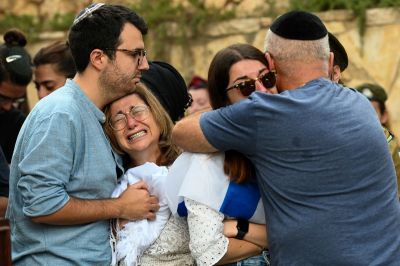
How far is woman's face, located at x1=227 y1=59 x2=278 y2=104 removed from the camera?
3.56 m

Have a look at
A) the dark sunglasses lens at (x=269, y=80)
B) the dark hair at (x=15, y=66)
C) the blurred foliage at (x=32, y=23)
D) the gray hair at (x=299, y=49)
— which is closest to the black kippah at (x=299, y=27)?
the gray hair at (x=299, y=49)

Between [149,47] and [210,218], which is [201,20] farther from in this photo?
[210,218]

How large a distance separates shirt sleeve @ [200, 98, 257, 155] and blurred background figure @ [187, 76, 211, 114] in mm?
3759

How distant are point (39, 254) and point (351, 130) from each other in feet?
4.16

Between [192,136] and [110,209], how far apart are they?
0.45m

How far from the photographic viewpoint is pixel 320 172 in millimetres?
3281

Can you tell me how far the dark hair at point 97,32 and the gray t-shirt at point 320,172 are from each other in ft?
2.08

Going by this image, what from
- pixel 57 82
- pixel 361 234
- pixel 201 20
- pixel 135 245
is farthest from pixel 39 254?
pixel 201 20

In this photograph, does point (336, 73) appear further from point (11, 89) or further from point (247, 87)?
point (11, 89)

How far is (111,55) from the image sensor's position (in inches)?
146

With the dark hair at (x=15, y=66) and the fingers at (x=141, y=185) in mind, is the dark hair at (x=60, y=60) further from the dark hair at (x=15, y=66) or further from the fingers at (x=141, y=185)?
the fingers at (x=141, y=185)

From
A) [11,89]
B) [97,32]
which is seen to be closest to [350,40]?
[11,89]

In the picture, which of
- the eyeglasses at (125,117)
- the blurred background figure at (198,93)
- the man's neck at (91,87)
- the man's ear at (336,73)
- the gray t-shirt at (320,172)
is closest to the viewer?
the gray t-shirt at (320,172)

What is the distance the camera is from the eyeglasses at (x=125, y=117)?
380 centimetres
